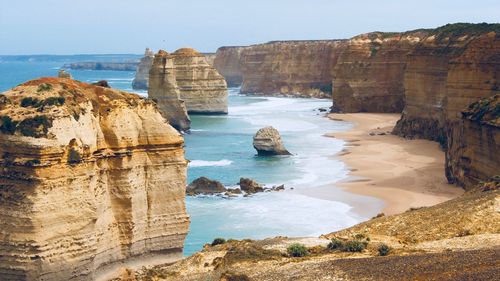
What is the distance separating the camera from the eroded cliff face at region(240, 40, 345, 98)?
455 feet

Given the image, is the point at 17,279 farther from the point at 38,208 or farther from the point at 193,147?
the point at 193,147

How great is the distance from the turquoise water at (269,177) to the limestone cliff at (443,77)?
6.97 metres

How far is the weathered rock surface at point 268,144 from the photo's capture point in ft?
192

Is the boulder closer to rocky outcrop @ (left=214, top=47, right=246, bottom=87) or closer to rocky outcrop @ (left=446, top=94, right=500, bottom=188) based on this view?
A: rocky outcrop @ (left=446, top=94, right=500, bottom=188)

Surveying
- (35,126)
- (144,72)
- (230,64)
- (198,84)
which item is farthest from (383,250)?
(230,64)

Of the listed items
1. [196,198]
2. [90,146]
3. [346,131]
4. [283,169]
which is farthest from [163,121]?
[346,131]

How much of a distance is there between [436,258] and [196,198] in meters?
23.8

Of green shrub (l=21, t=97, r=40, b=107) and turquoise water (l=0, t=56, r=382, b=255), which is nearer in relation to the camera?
green shrub (l=21, t=97, r=40, b=107)

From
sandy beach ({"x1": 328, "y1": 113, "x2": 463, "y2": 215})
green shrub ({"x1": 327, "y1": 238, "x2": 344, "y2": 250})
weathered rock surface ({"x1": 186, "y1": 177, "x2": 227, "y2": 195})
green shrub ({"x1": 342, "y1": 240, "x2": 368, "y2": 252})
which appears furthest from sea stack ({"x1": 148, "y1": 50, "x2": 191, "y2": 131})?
green shrub ({"x1": 342, "y1": 240, "x2": 368, "y2": 252})

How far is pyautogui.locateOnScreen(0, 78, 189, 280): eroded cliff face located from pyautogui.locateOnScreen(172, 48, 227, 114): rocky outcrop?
72.3m

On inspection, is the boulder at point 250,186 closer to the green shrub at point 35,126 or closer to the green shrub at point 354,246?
the green shrub at point 354,246

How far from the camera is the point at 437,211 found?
87.5ft

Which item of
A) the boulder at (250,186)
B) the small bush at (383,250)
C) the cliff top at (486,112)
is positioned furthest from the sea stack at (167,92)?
the small bush at (383,250)

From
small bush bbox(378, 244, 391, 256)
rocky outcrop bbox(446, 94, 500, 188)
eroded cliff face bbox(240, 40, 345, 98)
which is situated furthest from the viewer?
eroded cliff face bbox(240, 40, 345, 98)
